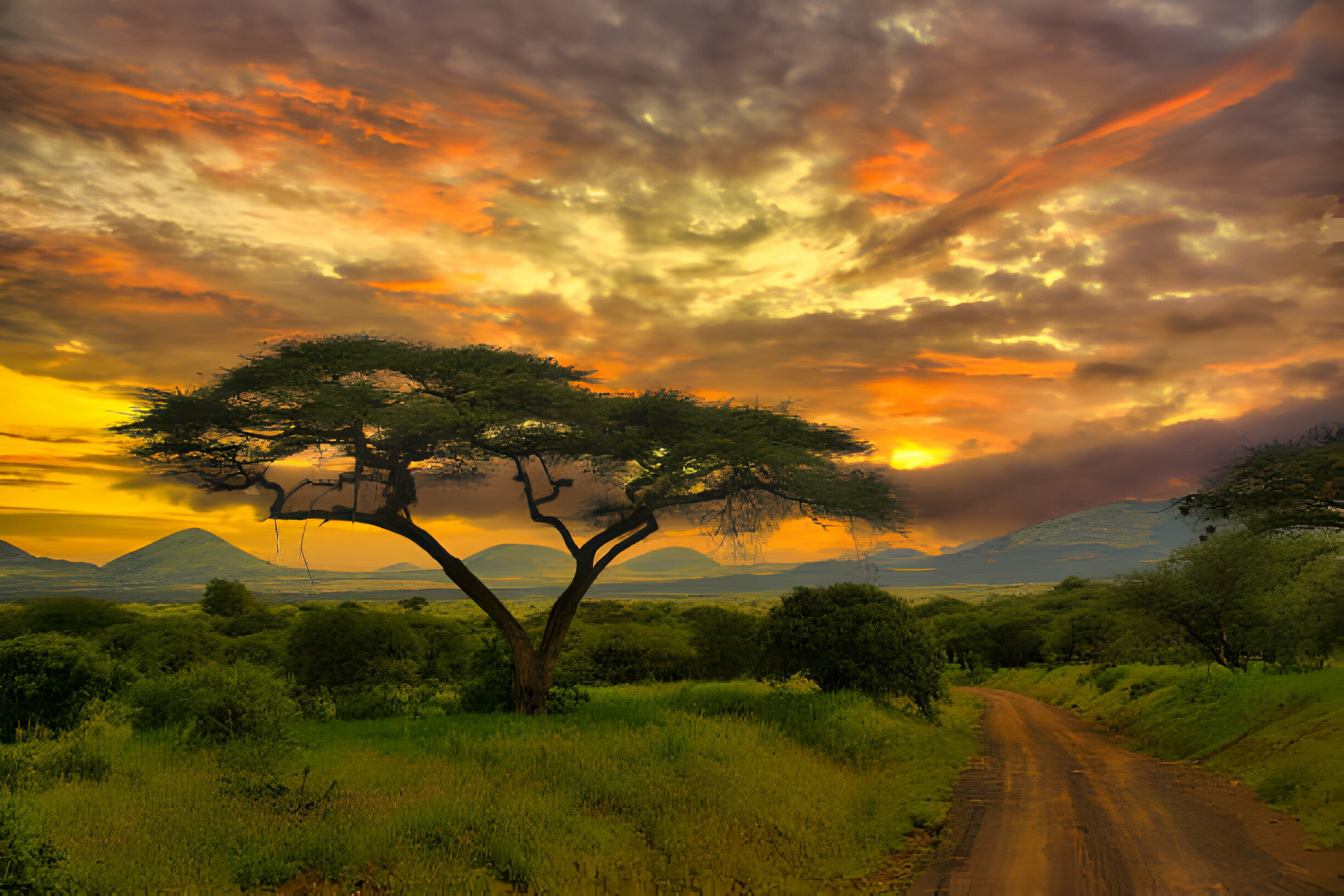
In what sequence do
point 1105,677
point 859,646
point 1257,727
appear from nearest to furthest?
point 1257,727 < point 859,646 < point 1105,677

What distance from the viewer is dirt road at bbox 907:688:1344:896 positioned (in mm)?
10953

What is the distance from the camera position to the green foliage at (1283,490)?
74.3 feet

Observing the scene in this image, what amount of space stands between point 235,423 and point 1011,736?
28710 mm

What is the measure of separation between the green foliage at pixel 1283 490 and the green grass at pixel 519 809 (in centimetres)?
1332

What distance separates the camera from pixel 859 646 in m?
27.4

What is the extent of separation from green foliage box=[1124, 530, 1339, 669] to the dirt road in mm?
14859

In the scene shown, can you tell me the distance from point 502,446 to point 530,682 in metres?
7.38

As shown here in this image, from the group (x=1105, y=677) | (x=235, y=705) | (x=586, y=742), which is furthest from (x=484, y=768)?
(x=1105, y=677)

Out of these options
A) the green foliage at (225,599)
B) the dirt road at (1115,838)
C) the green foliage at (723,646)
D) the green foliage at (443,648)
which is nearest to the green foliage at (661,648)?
the green foliage at (723,646)

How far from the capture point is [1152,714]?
2989cm

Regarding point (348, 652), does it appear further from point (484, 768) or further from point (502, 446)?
point (484, 768)

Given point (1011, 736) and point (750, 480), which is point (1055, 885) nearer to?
point (750, 480)

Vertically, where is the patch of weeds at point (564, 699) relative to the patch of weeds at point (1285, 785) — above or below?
above

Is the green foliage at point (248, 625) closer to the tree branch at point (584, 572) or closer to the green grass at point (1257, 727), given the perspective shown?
the tree branch at point (584, 572)
